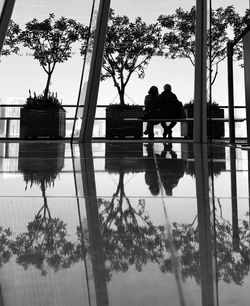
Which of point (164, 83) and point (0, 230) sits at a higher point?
point (164, 83)

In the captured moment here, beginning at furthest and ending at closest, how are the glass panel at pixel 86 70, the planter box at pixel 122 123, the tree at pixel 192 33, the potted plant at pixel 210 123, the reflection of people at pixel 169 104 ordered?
the planter box at pixel 122 123
the reflection of people at pixel 169 104
the glass panel at pixel 86 70
the potted plant at pixel 210 123
the tree at pixel 192 33

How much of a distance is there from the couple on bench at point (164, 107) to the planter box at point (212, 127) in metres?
0.19

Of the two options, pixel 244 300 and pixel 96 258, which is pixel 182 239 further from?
pixel 244 300

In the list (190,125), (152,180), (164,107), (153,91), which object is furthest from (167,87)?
(152,180)

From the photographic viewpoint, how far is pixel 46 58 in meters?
9.35

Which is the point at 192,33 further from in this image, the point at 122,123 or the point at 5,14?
the point at 5,14

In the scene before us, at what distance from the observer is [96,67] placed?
320 inches

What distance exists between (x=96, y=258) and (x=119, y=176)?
5.30 feet

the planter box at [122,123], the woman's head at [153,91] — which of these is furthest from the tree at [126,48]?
the woman's head at [153,91]

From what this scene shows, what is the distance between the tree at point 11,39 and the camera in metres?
9.08

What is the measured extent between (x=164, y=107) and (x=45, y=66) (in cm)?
299

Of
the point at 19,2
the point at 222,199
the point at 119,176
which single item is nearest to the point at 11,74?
the point at 19,2

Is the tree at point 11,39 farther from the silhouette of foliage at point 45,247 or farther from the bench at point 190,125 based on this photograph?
the silhouette of foliage at point 45,247

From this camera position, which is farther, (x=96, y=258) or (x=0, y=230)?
(x=0, y=230)
